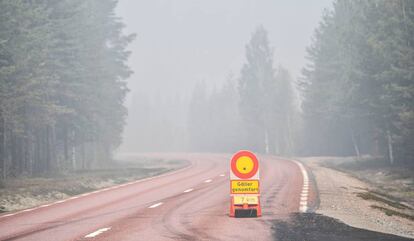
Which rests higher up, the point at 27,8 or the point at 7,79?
the point at 27,8

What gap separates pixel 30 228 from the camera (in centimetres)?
1062

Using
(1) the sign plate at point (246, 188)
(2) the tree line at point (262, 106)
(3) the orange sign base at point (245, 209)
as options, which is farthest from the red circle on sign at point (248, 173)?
(2) the tree line at point (262, 106)

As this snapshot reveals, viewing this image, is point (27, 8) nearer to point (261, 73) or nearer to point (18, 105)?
point (18, 105)

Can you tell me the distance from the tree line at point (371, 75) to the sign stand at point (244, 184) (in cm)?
1482

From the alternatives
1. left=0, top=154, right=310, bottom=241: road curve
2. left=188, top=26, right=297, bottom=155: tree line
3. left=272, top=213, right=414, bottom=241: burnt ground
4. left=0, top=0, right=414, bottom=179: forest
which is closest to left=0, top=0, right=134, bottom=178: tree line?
left=0, top=0, right=414, bottom=179: forest

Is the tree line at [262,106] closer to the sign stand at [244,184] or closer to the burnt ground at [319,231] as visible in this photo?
the sign stand at [244,184]

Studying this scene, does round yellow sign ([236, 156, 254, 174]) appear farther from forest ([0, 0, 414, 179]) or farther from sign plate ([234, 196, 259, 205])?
forest ([0, 0, 414, 179])

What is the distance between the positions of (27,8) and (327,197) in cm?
1904

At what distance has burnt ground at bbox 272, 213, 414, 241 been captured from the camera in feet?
28.0

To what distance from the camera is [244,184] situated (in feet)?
37.5

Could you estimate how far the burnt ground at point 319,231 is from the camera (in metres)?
8.52

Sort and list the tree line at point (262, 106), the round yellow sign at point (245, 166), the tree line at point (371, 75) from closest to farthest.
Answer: the round yellow sign at point (245, 166) < the tree line at point (371, 75) < the tree line at point (262, 106)

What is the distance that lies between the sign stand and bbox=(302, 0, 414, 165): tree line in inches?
584

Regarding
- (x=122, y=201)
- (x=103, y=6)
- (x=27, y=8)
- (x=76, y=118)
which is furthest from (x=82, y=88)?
(x=122, y=201)
